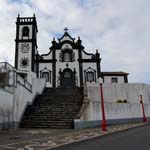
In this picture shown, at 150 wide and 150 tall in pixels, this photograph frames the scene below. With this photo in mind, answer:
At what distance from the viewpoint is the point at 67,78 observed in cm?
3622

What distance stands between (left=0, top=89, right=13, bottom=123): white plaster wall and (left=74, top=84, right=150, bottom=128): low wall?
4.39 metres

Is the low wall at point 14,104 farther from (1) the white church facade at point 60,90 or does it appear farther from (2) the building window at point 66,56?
(2) the building window at point 66,56

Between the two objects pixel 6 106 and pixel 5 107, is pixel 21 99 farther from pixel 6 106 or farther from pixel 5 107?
pixel 5 107

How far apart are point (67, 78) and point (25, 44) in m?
8.89

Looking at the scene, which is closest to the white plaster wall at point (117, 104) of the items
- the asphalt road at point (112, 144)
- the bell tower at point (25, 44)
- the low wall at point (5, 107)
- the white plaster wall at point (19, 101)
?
the white plaster wall at point (19, 101)

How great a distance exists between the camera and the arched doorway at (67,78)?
35875 mm

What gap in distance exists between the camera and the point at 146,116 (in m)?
23.7

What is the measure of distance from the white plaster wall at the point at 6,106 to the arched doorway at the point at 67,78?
2102 centimetres

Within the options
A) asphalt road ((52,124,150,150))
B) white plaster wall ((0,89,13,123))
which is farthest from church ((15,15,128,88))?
asphalt road ((52,124,150,150))

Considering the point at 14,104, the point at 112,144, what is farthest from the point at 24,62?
the point at 112,144

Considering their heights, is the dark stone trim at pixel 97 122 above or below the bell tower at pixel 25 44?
below

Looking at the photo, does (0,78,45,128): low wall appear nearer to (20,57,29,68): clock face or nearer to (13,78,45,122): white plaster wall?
(13,78,45,122): white plaster wall

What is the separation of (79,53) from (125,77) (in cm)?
872

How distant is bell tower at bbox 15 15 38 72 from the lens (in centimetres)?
3550
